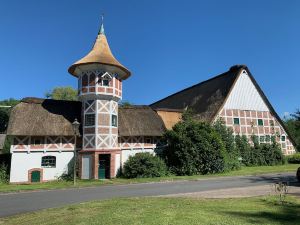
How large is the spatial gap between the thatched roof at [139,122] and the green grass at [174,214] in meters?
16.7

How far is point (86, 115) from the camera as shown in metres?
26.1

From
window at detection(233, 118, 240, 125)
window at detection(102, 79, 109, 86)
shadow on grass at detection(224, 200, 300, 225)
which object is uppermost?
window at detection(102, 79, 109, 86)

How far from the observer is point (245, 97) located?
119ft

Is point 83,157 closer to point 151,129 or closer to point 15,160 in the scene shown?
point 15,160

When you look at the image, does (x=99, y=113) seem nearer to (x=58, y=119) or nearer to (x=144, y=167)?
(x=58, y=119)

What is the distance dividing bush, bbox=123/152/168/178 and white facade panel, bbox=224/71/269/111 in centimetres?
1356

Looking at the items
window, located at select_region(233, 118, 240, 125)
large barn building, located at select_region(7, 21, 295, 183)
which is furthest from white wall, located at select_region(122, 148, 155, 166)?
window, located at select_region(233, 118, 240, 125)

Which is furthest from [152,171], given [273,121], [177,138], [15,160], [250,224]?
[273,121]

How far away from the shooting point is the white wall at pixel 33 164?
23.4m

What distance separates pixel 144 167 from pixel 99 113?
20.6ft

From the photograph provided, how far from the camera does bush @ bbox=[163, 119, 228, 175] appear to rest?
2606 cm

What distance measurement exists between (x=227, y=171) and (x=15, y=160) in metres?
18.9

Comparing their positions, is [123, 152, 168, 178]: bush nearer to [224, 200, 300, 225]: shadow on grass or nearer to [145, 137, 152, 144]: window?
[145, 137, 152, 144]: window

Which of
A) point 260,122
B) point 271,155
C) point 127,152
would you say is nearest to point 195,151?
point 127,152
